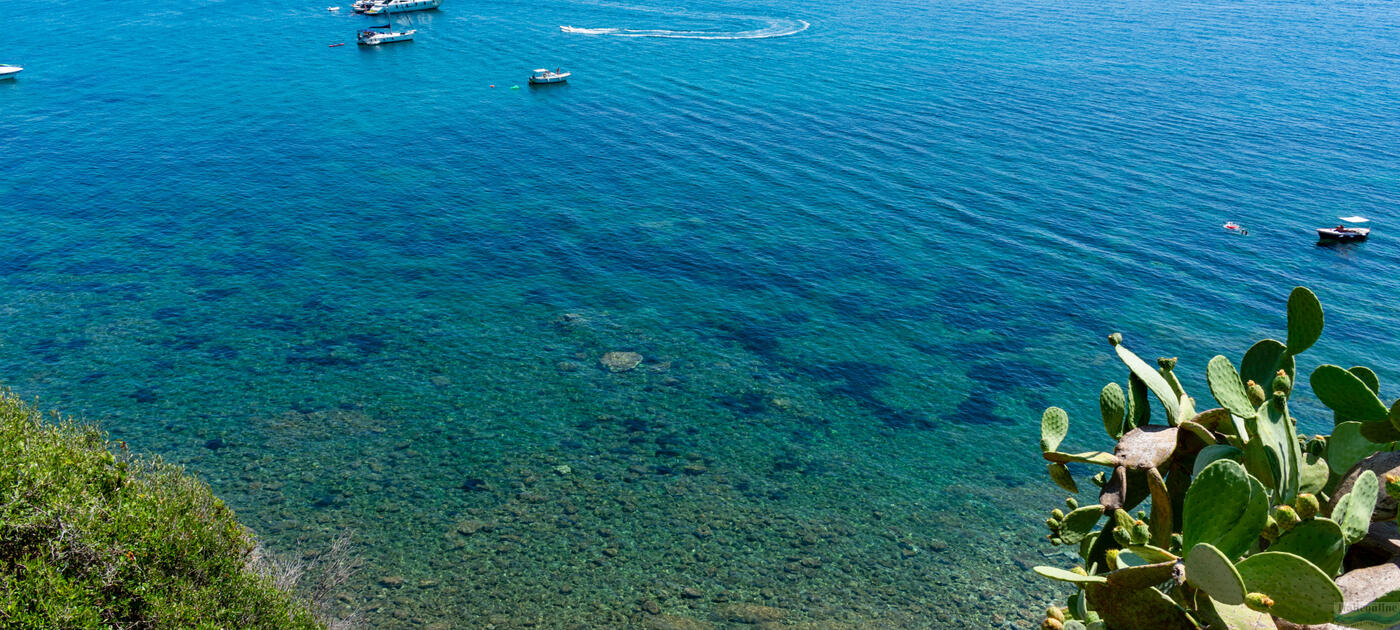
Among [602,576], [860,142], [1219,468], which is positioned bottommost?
[602,576]

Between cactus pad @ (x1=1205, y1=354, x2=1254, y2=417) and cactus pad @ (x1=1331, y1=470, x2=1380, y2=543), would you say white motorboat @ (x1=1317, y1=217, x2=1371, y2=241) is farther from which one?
cactus pad @ (x1=1331, y1=470, x2=1380, y2=543)

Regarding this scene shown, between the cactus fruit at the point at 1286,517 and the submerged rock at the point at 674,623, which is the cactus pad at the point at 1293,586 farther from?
the submerged rock at the point at 674,623

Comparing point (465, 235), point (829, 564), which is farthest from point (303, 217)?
point (829, 564)

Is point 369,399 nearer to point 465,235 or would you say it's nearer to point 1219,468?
point 465,235

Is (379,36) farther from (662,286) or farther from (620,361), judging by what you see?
(620,361)

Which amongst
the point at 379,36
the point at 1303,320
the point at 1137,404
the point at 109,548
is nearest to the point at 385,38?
the point at 379,36
